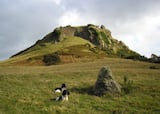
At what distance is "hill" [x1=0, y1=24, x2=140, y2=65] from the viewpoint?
112 meters

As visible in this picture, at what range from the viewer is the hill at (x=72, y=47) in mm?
111562

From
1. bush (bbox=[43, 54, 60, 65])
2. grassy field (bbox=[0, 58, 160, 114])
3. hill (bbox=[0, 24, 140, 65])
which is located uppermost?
hill (bbox=[0, 24, 140, 65])

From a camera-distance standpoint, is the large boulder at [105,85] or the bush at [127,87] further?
the bush at [127,87]

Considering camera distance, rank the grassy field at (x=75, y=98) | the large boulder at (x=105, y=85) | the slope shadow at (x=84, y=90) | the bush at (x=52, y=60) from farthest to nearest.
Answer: the bush at (x=52, y=60) → the slope shadow at (x=84, y=90) → the large boulder at (x=105, y=85) → the grassy field at (x=75, y=98)

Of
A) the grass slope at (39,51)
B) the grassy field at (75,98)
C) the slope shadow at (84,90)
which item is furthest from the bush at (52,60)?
the slope shadow at (84,90)

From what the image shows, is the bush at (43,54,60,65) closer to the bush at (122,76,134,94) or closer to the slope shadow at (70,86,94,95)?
the bush at (122,76,134,94)

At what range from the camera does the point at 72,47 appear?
435ft

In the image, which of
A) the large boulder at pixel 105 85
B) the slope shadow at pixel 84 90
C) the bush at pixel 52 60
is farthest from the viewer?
the bush at pixel 52 60

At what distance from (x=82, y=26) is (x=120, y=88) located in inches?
5850

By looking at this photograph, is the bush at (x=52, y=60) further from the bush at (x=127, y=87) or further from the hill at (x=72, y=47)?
the bush at (x=127, y=87)

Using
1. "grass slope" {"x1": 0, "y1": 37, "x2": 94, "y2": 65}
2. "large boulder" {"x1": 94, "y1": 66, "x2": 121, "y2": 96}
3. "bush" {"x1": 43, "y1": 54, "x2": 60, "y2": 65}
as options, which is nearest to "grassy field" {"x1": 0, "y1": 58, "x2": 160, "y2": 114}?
"large boulder" {"x1": 94, "y1": 66, "x2": 121, "y2": 96}

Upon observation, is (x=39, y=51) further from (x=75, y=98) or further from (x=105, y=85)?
(x=75, y=98)

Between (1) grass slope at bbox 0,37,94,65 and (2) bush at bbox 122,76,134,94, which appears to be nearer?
(2) bush at bbox 122,76,134,94

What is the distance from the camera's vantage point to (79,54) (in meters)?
116
